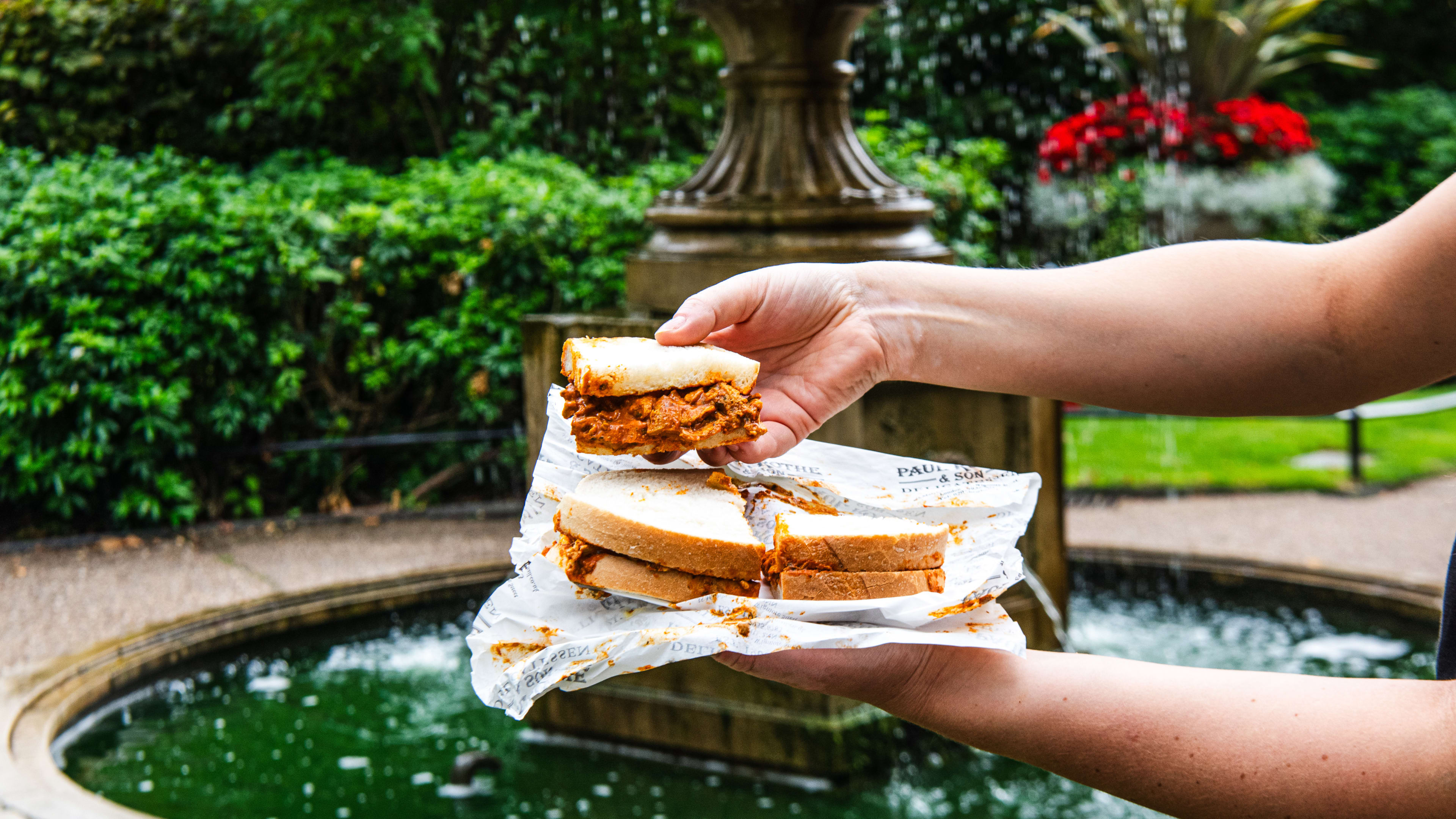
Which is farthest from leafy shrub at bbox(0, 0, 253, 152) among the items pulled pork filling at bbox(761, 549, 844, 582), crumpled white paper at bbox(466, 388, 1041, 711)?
pulled pork filling at bbox(761, 549, 844, 582)

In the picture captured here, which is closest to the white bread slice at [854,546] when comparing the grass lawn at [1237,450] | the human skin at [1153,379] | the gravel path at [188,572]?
the human skin at [1153,379]

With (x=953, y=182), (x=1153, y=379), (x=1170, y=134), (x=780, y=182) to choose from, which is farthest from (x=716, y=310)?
(x=1170, y=134)

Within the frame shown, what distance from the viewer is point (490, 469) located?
6449 millimetres

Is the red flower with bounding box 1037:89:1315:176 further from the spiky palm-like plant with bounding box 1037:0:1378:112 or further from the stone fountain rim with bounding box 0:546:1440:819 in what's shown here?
the stone fountain rim with bounding box 0:546:1440:819

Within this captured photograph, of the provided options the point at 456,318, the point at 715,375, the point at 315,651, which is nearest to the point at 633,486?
the point at 715,375

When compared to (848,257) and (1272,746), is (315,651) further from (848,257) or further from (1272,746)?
(1272,746)

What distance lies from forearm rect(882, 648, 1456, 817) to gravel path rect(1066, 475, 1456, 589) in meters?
3.85

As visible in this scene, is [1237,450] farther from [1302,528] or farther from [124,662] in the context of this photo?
[124,662]

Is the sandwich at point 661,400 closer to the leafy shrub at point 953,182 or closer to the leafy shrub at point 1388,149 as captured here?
the leafy shrub at point 953,182

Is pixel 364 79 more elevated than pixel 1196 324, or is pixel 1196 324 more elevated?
pixel 364 79

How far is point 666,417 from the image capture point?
1.81m

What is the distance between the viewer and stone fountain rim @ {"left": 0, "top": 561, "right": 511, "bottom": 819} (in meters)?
2.77

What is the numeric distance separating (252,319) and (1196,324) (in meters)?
5.07

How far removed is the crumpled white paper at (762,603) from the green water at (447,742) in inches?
61.5
